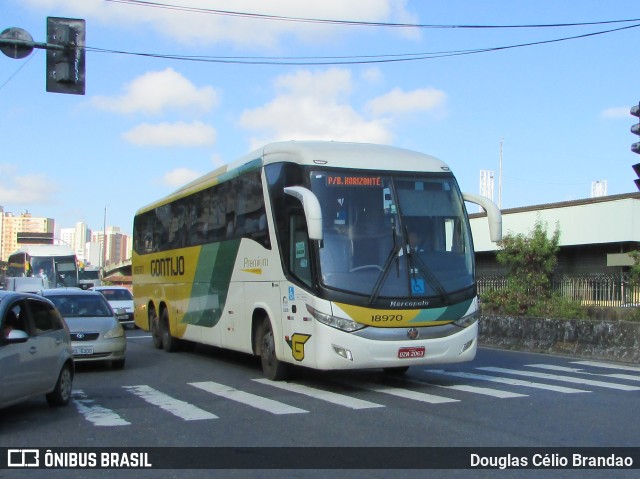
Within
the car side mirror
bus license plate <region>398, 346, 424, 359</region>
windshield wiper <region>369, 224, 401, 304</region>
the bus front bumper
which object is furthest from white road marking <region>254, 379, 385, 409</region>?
the car side mirror

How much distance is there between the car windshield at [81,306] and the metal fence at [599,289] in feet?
39.6

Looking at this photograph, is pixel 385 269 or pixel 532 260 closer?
pixel 385 269

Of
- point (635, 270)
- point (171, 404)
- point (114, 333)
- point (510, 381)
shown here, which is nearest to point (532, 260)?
point (635, 270)

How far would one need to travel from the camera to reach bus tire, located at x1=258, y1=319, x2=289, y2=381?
13.1m

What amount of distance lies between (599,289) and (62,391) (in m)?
15.2

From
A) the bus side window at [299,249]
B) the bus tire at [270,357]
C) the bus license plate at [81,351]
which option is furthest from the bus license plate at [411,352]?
the bus license plate at [81,351]

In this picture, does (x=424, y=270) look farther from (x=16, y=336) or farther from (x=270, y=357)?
(x=16, y=336)

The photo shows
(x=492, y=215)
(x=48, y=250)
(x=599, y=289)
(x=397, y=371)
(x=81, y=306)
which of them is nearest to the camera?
(x=492, y=215)

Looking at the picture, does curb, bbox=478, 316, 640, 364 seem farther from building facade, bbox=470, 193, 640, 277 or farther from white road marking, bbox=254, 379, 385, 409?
white road marking, bbox=254, 379, 385, 409

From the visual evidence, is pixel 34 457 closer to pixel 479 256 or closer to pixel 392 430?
pixel 392 430

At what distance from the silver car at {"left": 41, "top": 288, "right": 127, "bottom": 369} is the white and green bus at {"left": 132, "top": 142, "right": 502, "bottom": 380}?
110 inches

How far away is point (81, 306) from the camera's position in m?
16.4

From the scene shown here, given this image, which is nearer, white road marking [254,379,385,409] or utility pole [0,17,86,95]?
white road marking [254,379,385,409]

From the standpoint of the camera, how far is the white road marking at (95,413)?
31.2 feet
